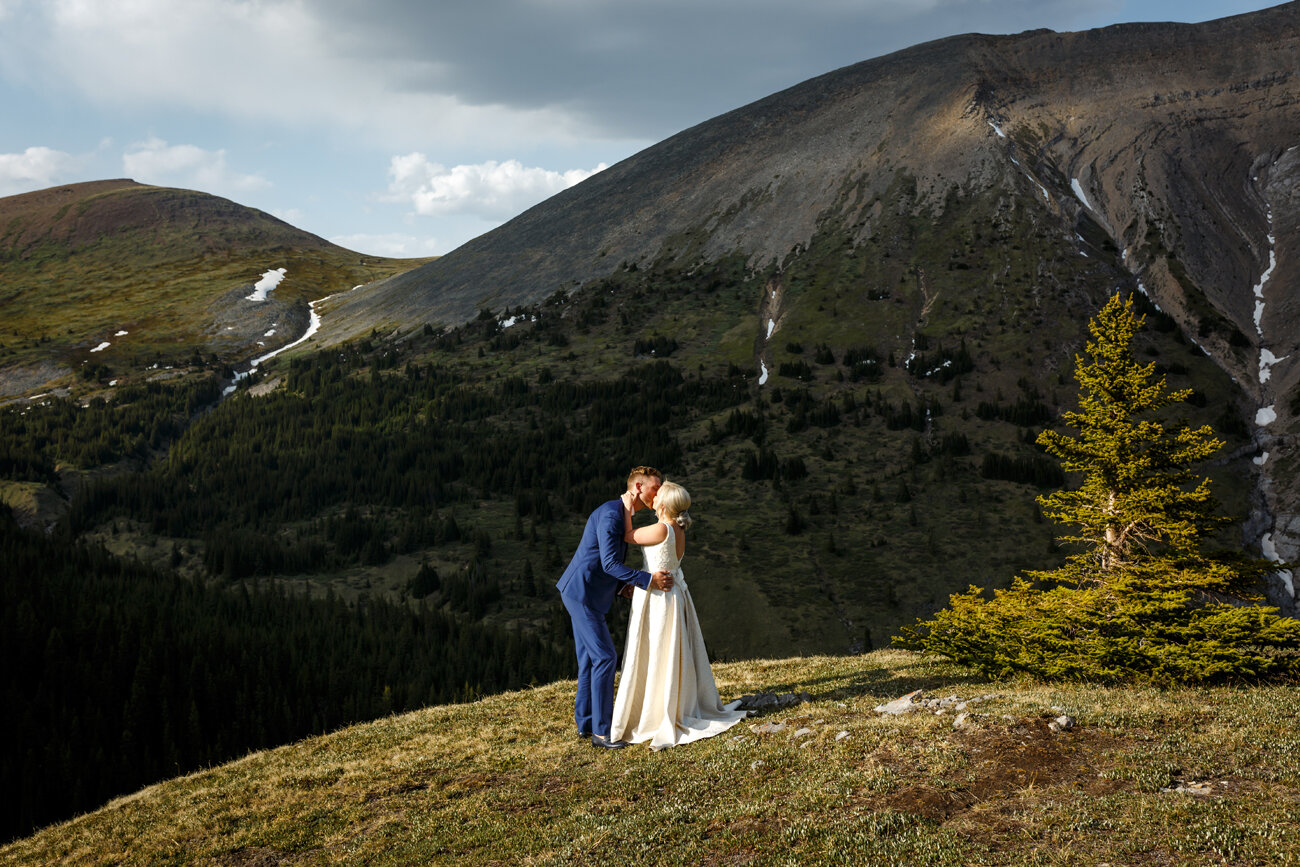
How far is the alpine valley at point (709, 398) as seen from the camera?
6247cm

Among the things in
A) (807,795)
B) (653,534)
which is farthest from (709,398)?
(807,795)

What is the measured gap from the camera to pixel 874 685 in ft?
54.6

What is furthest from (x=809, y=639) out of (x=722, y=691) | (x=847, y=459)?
(x=722, y=691)

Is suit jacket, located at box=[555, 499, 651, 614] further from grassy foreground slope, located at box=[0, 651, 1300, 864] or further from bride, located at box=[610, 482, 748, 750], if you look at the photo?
grassy foreground slope, located at box=[0, 651, 1300, 864]

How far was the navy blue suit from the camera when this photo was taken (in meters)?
13.1

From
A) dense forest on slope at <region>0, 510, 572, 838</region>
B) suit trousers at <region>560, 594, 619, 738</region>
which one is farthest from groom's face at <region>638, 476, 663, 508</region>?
dense forest on slope at <region>0, 510, 572, 838</region>

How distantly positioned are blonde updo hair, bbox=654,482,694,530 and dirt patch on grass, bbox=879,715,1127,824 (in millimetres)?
4891

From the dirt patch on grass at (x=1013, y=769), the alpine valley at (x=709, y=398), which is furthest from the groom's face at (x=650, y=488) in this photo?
the alpine valley at (x=709, y=398)

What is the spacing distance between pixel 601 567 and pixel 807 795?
5.01m

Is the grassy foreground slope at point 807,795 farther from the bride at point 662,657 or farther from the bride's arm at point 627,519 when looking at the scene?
the bride's arm at point 627,519

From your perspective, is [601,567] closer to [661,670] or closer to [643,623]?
[643,623]

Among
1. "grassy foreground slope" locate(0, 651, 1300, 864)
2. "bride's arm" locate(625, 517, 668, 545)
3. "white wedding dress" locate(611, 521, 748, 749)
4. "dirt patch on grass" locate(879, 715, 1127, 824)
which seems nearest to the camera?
"grassy foreground slope" locate(0, 651, 1300, 864)

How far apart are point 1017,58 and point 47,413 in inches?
7401

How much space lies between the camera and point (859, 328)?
112125 millimetres
